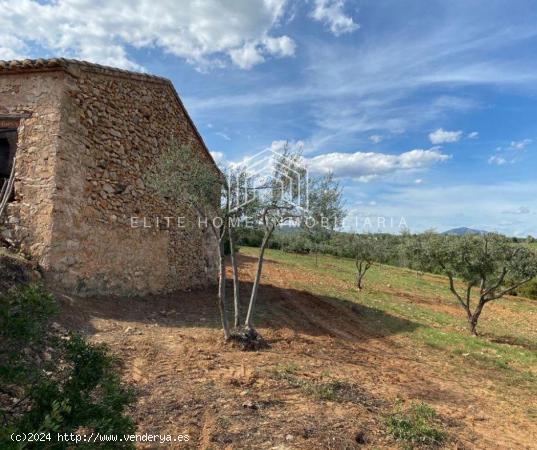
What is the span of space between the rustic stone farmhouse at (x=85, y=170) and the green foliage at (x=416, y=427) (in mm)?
6841

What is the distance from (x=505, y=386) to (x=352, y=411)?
4.72 m

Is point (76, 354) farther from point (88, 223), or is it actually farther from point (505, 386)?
point (505, 386)

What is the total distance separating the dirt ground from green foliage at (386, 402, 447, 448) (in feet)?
0.47

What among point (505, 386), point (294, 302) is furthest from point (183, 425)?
point (294, 302)

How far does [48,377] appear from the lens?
129 inches

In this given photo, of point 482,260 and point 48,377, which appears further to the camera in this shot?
point 482,260

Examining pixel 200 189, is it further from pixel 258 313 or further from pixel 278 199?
pixel 258 313

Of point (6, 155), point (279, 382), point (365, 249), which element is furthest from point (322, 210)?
point (365, 249)

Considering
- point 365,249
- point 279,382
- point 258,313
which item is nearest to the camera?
point 279,382

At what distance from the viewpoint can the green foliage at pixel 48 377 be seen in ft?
9.84

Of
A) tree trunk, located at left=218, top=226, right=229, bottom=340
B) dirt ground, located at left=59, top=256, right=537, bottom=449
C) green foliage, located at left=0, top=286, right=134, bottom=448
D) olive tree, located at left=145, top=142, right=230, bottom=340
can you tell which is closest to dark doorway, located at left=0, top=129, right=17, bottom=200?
dirt ground, located at left=59, top=256, right=537, bottom=449

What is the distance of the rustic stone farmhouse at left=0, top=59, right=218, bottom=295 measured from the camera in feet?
31.2

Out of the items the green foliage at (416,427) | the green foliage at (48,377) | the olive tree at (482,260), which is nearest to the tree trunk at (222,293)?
the green foliage at (416,427)

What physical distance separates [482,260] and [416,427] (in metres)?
10.1
